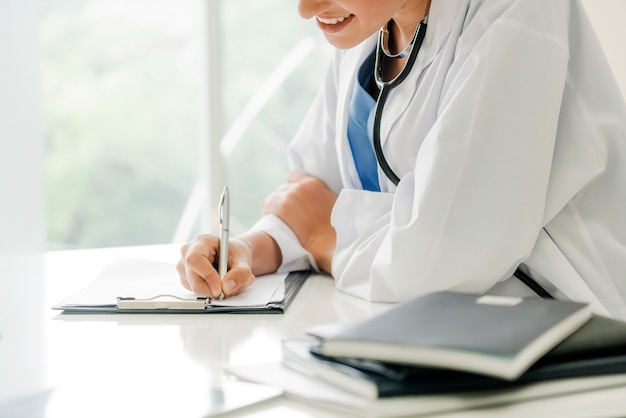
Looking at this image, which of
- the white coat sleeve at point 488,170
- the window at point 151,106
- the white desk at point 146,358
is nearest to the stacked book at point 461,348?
the white desk at point 146,358

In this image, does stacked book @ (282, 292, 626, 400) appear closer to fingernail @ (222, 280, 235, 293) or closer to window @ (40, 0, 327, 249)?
fingernail @ (222, 280, 235, 293)

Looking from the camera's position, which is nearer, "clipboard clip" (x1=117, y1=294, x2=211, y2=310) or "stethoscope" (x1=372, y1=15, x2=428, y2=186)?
"clipboard clip" (x1=117, y1=294, x2=211, y2=310)

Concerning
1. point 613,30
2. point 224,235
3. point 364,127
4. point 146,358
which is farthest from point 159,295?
point 613,30

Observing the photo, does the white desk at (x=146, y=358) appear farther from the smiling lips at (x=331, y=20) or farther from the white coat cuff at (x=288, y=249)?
the smiling lips at (x=331, y=20)

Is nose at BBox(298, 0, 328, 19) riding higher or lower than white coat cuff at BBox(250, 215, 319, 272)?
higher

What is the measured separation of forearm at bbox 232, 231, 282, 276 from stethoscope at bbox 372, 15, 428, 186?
249 mm

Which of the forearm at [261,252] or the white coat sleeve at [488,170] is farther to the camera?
the forearm at [261,252]

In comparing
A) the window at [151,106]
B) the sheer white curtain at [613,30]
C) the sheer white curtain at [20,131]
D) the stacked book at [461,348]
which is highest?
the window at [151,106]

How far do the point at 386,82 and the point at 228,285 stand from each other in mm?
411

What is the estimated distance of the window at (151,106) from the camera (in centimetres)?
542

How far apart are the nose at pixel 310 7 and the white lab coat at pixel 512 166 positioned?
0.54 ft

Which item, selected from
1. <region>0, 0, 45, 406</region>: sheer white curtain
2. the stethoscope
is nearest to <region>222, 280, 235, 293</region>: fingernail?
the stethoscope

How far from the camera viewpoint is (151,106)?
254 inches

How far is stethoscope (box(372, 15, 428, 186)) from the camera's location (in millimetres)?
1418
